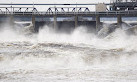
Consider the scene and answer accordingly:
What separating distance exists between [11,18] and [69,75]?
145ft

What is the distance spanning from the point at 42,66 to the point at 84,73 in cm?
418

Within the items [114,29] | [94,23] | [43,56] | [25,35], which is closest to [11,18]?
[25,35]

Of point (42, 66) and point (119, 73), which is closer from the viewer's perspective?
point (119, 73)

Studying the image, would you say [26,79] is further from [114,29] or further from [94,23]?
[94,23]

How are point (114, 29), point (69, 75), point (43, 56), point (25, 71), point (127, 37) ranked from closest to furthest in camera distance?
point (69, 75) → point (25, 71) → point (43, 56) → point (127, 37) → point (114, 29)

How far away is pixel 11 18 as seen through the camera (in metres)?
58.8

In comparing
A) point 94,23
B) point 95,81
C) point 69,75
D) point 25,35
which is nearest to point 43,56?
point 69,75

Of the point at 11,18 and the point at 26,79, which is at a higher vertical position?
the point at 11,18

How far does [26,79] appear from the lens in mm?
16141

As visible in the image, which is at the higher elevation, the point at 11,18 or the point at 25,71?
the point at 11,18

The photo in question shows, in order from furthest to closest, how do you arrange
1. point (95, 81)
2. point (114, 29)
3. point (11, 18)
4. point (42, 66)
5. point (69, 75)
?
1. point (11, 18)
2. point (114, 29)
3. point (42, 66)
4. point (69, 75)
5. point (95, 81)

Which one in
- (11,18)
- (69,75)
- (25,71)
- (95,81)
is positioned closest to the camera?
(95,81)

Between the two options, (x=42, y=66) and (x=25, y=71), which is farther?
(x=42, y=66)

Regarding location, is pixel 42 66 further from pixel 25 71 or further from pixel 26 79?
pixel 26 79
